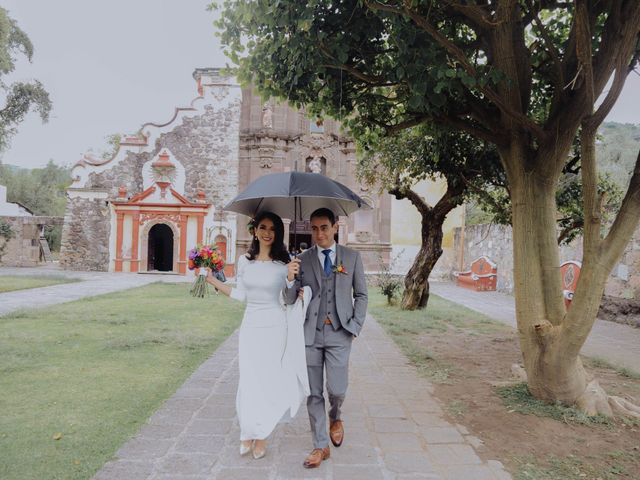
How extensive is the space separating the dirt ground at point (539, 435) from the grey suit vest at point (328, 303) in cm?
157

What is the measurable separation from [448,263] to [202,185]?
45.9 ft

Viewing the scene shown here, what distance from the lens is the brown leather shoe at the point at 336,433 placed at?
146 inches

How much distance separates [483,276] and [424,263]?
33.1 ft

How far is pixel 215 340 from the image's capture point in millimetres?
7980

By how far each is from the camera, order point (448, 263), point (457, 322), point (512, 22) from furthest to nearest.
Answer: point (448, 263) < point (457, 322) < point (512, 22)

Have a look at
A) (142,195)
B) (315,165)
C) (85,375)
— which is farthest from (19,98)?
(85,375)

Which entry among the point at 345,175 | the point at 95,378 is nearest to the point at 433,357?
the point at 95,378

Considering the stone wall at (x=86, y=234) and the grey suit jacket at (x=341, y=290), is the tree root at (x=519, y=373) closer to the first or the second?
the grey suit jacket at (x=341, y=290)

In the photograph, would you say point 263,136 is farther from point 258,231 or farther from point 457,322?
point 258,231

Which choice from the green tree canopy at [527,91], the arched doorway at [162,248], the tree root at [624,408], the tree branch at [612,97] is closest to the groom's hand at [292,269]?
the green tree canopy at [527,91]

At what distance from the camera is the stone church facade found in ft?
79.5

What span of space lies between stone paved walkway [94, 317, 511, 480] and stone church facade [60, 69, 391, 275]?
1929 cm

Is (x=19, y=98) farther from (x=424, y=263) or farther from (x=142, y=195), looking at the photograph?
(x=424, y=263)

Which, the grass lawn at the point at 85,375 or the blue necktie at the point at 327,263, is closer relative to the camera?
the grass lawn at the point at 85,375
